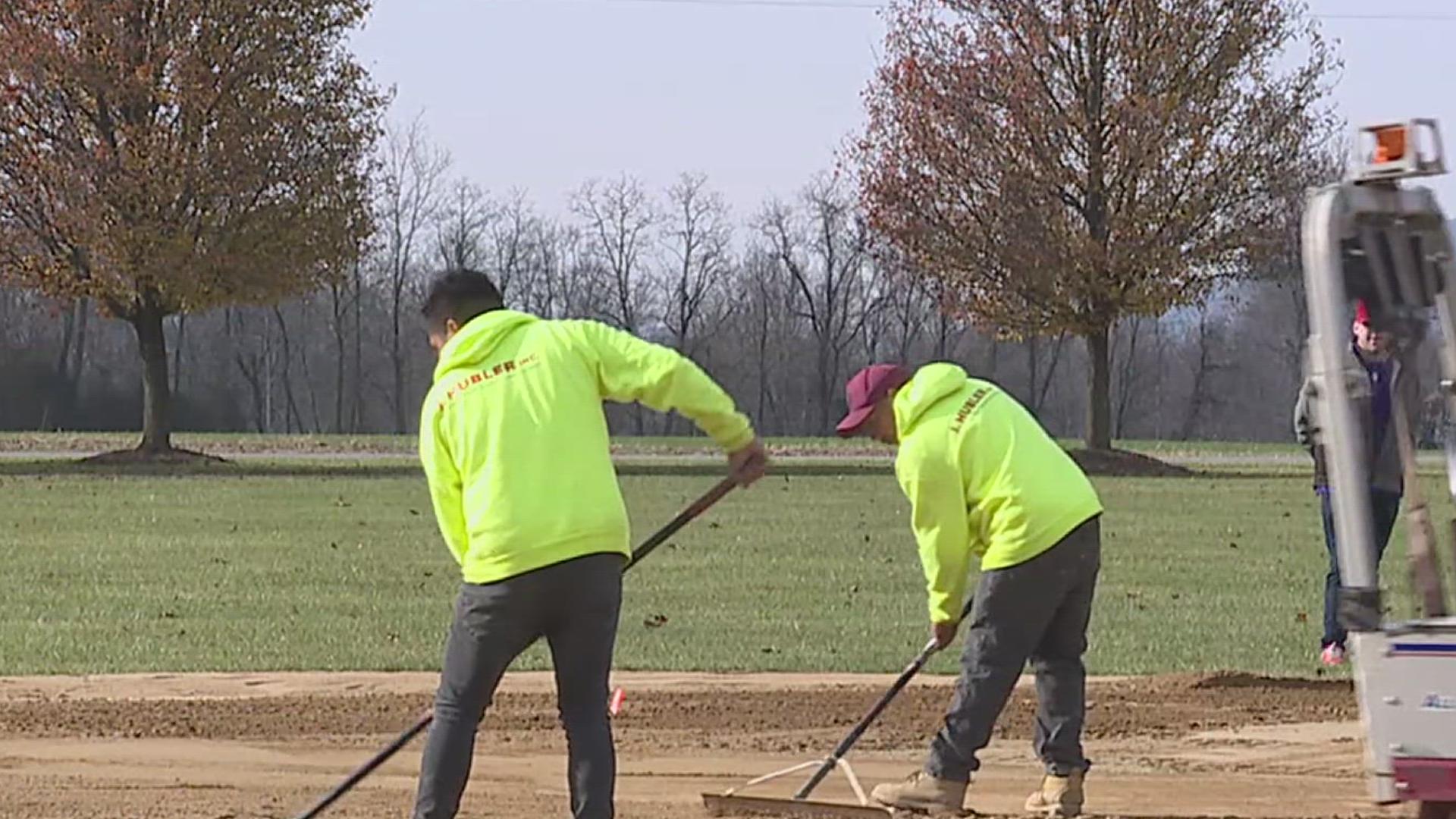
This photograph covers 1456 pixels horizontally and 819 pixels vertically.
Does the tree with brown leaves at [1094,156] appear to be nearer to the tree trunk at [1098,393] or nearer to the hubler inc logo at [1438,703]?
the tree trunk at [1098,393]

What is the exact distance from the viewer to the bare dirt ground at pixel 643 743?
350 inches

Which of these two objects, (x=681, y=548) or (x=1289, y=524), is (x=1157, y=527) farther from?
(x=681, y=548)

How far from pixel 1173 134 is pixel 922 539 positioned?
3635 centimetres

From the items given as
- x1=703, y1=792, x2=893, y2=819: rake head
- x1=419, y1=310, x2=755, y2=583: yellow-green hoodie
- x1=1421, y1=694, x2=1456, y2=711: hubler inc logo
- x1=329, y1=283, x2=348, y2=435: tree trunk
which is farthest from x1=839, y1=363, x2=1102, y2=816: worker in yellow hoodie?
x1=329, y1=283, x2=348, y2=435: tree trunk

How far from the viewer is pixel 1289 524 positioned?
26172 mm

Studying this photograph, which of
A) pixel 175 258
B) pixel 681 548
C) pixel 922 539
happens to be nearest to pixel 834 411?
pixel 175 258

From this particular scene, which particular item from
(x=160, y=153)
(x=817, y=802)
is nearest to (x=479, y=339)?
(x=817, y=802)

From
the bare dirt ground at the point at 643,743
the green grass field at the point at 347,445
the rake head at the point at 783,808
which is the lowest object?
the green grass field at the point at 347,445

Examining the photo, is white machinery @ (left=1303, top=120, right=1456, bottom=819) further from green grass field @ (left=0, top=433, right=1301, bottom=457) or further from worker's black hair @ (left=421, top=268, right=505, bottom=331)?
green grass field @ (left=0, top=433, right=1301, bottom=457)

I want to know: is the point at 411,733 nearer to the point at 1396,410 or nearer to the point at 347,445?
the point at 1396,410

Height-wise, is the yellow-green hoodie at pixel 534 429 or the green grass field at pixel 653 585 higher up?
the yellow-green hoodie at pixel 534 429

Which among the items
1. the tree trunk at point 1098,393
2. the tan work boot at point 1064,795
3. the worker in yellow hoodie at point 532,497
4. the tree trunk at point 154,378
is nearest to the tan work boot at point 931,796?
the tan work boot at point 1064,795

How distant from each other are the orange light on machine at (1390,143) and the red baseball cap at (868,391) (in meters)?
2.17

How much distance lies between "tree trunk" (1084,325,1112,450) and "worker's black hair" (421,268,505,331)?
37519mm
